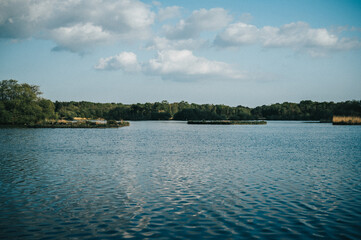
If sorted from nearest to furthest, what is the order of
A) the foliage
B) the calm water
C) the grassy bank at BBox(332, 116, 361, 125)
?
1. the calm water
2. the foliage
3. the grassy bank at BBox(332, 116, 361, 125)

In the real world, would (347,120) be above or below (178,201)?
above

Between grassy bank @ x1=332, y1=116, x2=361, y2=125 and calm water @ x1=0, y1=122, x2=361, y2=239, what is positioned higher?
grassy bank @ x1=332, y1=116, x2=361, y2=125

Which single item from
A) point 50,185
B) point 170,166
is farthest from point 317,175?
point 50,185

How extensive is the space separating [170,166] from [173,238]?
52.8ft

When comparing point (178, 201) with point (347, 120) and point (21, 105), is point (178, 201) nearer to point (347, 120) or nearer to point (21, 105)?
point (21, 105)

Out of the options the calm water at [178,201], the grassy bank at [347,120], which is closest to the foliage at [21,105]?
the calm water at [178,201]

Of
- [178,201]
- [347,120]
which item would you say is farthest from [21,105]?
[347,120]

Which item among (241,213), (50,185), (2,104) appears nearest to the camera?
(241,213)

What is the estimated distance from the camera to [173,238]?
10.5 m

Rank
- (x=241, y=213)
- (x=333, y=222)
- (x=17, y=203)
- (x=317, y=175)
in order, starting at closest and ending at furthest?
(x=333, y=222) → (x=241, y=213) → (x=17, y=203) → (x=317, y=175)

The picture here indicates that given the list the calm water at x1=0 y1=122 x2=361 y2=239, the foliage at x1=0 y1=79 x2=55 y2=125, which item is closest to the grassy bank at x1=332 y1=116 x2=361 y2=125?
the calm water at x1=0 y1=122 x2=361 y2=239

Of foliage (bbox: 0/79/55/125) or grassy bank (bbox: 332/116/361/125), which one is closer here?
foliage (bbox: 0/79/55/125)

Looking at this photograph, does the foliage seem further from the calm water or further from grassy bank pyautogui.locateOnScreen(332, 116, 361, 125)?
grassy bank pyautogui.locateOnScreen(332, 116, 361, 125)

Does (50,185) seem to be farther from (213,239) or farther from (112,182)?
(213,239)
